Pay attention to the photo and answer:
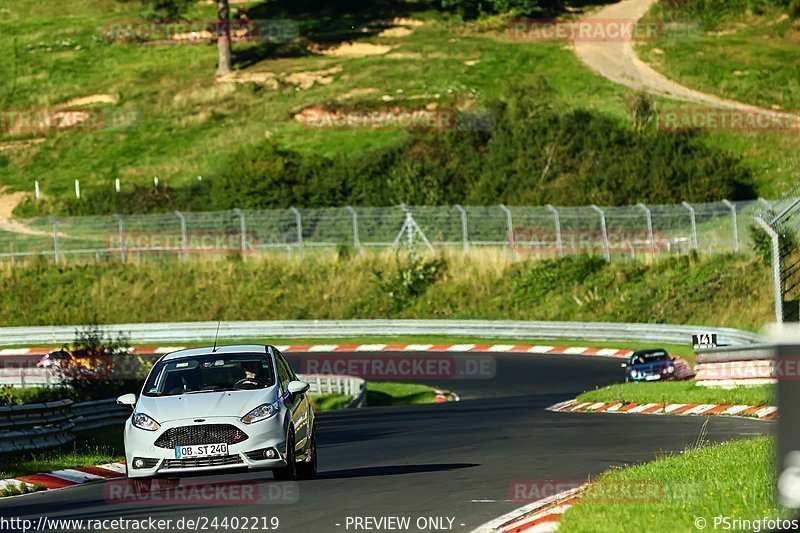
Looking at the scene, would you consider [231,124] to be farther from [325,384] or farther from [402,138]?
[325,384]

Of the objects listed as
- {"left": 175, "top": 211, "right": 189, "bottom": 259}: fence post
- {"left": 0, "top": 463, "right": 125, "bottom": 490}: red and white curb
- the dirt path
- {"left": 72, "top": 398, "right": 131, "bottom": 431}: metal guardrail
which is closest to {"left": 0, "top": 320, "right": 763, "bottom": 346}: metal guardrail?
{"left": 175, "top": 211, "right": 189, "bottom": 259}: fence post

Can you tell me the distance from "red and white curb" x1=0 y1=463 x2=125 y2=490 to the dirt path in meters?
64.0

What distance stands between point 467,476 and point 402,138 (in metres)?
65.0

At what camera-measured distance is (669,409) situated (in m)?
24.9

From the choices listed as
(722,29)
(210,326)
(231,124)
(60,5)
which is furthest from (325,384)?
(60,5)

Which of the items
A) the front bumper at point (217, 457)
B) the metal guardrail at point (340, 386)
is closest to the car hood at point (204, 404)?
the front bumper at point (217, 457)

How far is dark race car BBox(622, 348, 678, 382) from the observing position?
34.4m

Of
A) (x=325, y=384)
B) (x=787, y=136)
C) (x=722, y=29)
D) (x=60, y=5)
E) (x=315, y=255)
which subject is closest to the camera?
(x=325, y=384)

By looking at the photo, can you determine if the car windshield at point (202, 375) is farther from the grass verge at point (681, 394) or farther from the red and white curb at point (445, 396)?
the red and white curb at point (445, 396)

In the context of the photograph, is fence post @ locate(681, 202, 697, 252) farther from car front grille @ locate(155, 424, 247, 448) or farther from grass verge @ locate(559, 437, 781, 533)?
car front grille @ locate(155, 424, 247, 448)

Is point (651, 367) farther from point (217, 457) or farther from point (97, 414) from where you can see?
point (217, 457)

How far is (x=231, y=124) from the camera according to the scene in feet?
292

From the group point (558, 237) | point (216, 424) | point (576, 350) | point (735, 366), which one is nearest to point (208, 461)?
point (216, 424)

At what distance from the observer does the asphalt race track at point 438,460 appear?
41.4 ft
